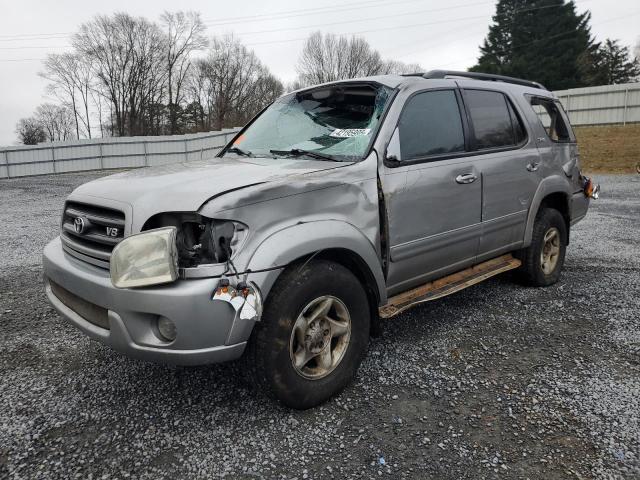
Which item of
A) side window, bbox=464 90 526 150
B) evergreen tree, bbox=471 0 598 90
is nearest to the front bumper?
side window, bbox=464 90 526 150

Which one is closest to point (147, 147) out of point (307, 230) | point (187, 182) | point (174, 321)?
point (187, 182)

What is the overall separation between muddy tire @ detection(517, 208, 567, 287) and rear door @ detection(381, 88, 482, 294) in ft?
3.39

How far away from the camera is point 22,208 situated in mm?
11297

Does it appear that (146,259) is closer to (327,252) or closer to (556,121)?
(327,252)

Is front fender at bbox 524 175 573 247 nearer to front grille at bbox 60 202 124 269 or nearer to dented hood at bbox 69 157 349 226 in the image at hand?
dented hood at bbox 69 157 349 226

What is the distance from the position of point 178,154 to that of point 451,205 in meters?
24.9

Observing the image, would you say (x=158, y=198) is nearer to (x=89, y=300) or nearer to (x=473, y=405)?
(x=89, y=300)

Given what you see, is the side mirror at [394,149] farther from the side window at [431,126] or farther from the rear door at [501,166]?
the rear door at [501,166]

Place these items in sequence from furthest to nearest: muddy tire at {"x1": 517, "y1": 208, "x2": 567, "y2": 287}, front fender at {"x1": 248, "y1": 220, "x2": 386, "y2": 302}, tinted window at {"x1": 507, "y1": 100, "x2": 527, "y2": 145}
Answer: muddy tire at {"x1": 517, "y1": 208, "x2": 567, "y2": 287}, tinted window at {"x1": 507, "y1": 100, "x2": 527, "y2": 145}, front fender at {"x1": 248, "y1": 220, "x2": 386, "y2": 302}

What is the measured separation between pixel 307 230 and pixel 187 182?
27.9 inches


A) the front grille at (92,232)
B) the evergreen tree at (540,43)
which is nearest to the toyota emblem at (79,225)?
the front grille at (92,232)

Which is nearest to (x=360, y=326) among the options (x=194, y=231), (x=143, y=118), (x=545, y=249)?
(x=194, y=231)

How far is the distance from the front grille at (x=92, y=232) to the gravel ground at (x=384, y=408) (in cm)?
90

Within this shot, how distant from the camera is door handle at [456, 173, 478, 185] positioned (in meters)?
3.47
